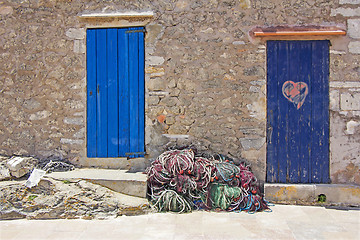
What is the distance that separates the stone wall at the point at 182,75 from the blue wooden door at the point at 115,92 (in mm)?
132

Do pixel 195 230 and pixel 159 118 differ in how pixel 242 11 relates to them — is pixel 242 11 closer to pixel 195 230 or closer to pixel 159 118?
pixel 159 118

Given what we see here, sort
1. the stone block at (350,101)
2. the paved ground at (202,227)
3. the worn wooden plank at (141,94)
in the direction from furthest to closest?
the worn wooden plank at (141,94) < the stone block at (350,101) < the paved ground at (202,227)

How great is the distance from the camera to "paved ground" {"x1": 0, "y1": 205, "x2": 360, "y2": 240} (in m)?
3.43

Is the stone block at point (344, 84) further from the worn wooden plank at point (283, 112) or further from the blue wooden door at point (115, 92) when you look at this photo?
the blue wooden door at point (115, 92)

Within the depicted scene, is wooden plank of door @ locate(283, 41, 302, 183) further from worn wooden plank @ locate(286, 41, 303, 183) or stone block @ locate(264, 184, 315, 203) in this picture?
stone block @ locate(264, 184, 315, 203)

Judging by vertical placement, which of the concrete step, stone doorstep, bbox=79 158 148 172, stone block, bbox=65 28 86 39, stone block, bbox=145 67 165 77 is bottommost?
the concrete step

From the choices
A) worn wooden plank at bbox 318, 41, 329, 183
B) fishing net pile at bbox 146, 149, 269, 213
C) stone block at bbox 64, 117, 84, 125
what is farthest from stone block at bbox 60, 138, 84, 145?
worn wooden plank at bbox 318, 41, 329, 183

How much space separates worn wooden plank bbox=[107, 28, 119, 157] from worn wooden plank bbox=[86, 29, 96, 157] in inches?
8.7

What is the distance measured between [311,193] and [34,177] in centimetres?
383

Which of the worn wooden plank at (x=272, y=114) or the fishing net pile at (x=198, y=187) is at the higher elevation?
the worn wooden plank at (x=272, y=114)

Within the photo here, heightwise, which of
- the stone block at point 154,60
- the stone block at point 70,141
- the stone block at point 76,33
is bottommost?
the stone block at point 70,141

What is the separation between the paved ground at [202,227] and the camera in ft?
11.3

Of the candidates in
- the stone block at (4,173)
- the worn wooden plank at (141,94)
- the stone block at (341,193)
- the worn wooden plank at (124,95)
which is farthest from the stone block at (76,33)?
the stone block at (341,193)

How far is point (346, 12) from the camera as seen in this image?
455 centimetres
